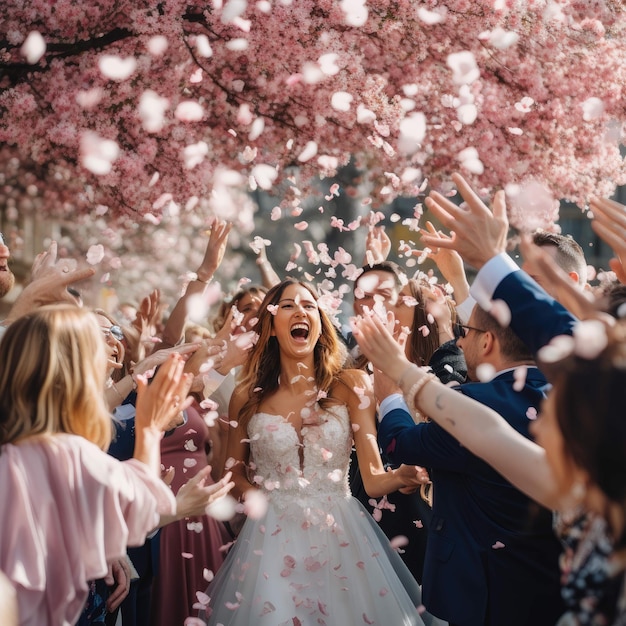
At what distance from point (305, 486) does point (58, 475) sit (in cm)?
213

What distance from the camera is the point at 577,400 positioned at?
74.5 inches

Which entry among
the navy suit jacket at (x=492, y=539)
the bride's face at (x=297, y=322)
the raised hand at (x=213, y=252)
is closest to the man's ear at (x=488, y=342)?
the navy suit jacket at (x=492, y=539)

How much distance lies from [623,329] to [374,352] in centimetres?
117

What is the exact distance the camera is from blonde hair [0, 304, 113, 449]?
9.03ft

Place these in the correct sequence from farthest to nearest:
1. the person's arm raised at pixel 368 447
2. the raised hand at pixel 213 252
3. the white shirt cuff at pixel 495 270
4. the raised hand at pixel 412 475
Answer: the raised hand at pixel 213 252 → the person's arm raised at pixel 368 447 → the raised hand at pixel 412 475 → the white shirt cuff at pixel 495 270

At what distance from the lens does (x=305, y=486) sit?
15.2ft

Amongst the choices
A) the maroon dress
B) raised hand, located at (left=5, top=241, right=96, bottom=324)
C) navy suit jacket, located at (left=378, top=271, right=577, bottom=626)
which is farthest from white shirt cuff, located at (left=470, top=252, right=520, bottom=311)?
the maroon dress

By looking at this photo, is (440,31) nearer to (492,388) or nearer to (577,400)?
(492,388)

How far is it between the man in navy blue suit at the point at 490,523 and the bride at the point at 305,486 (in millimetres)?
698

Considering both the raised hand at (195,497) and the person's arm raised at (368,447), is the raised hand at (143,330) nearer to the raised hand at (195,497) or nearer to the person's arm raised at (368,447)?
the person's arm raised at (368,447)

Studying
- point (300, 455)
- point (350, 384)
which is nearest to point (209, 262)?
point (350, 384)

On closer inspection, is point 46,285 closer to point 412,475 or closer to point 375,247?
point 412,475

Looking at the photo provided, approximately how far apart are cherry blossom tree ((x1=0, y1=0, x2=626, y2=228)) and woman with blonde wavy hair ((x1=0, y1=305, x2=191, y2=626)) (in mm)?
3857

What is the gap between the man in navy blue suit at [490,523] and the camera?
3.19 meters
